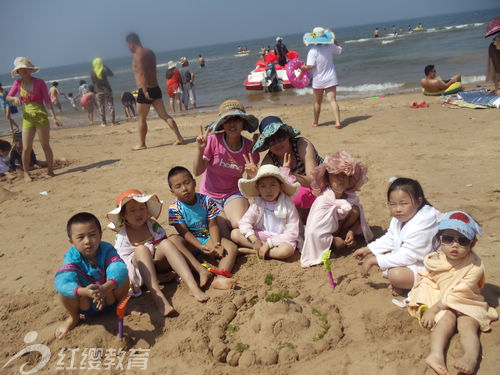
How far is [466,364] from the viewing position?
1.97m

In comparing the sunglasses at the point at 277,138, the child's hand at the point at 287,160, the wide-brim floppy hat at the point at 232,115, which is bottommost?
the child's hand at the point at 287,160

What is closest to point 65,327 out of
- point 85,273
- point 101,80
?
point 85,273

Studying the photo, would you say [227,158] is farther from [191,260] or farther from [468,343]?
[468,343]

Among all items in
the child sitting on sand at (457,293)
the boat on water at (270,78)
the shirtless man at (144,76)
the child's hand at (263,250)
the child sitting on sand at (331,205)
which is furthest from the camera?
the boat on water at (270,78)

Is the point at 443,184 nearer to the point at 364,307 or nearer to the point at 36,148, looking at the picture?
the point at 364,307

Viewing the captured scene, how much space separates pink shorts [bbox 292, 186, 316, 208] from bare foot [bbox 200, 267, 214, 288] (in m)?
1.11

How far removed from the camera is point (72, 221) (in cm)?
265

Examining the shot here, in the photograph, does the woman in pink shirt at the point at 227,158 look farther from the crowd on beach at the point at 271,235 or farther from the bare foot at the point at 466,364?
the bare foot at the point at 466,364

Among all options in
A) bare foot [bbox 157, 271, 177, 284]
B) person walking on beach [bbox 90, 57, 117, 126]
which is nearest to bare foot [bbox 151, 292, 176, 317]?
bare foot [bbox 157, 271, 177, 284]

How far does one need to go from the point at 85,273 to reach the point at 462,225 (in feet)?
8.15

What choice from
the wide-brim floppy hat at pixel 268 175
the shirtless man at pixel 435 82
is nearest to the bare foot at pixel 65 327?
the wide-brim floppy hat at pixel 268 175

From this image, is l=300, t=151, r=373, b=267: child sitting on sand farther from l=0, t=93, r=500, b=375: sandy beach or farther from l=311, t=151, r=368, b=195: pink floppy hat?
l=0, t=93, r=500, b=375: sandy beach

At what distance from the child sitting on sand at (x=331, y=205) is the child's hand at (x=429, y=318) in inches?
41.3

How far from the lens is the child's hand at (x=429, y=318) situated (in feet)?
7.39
